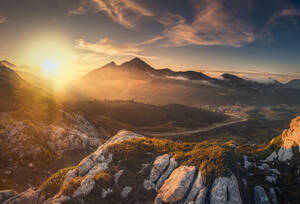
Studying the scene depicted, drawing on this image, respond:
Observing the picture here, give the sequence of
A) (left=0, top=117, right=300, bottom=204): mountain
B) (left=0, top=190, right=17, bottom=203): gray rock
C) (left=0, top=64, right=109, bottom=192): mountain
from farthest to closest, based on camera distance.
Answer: (left=0, top=64, right=109, bottom=192): mountain
(left=0, top=190, right=17, bottom=203): gray rock
(left=0, top=117, right=300, bottom=204): mountain

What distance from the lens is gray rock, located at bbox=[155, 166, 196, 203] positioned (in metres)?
22.4

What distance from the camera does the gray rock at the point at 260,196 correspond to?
2343 centimetres

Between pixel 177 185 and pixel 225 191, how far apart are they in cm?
636

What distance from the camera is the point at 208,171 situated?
23922 millimetres

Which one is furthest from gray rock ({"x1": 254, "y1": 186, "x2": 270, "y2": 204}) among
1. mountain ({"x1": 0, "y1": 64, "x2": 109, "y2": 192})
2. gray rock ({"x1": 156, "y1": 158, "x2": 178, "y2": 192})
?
mountain ({"x1": 0, "y1": 64, "x2": 109, "y2": 192})

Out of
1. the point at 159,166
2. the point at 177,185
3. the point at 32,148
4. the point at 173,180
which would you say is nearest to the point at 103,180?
the point at 159,166

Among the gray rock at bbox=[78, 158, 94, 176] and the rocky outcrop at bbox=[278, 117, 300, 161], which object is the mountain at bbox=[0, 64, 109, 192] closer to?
the gray rock at bbox=[78, 158, 94, 176]

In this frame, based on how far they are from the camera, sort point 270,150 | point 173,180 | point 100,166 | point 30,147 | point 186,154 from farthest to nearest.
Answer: point 30,147 < point 270,150 < point 100,166 < point 186,154 < point 173,180

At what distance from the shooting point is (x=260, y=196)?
2389 centimetres

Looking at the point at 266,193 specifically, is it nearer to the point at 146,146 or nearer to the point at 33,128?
the point at 146,146

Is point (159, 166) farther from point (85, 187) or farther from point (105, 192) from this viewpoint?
point (85, 187)

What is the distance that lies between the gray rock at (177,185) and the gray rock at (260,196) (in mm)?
9686

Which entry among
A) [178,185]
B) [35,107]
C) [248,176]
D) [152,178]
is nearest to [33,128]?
[35,107]

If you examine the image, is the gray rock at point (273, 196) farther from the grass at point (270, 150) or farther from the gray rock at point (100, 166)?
the gray rock at point (100, 166)
